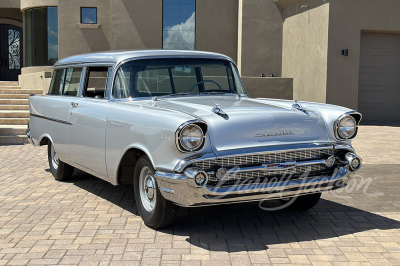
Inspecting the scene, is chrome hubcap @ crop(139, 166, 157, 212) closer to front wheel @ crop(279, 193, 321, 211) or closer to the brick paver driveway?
the brick paver driveway

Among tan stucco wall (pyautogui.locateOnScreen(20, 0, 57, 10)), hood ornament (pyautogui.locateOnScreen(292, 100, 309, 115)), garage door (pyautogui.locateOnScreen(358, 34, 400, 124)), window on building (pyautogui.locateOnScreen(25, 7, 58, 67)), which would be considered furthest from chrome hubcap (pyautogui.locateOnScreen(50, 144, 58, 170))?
tan stucco wall (pyautogui.locateOnScreen(20, 0, 57, 10))

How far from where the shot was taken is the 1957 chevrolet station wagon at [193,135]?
155 inches

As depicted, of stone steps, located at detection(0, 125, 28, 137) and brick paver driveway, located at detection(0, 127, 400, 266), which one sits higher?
stone steps, located at detection(0, 125, 28, 137)

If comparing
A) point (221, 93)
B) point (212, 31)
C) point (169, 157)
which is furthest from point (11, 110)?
point (169, 157)

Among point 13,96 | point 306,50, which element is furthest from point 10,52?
point 306,50

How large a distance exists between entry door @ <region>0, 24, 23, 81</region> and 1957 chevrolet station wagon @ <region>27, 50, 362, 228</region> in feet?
54.8

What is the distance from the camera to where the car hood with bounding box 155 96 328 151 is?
4012 millimetres

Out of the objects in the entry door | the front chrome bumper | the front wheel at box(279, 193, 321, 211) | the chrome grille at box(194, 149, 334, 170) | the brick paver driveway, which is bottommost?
the brick paver driveway

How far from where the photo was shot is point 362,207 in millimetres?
5266

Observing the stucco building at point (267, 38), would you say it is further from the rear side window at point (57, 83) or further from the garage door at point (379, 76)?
the rear side window at point (57, 83)

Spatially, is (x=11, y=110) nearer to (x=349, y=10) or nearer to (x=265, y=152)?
(x=349, y=10)

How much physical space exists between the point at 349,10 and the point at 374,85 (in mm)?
2314

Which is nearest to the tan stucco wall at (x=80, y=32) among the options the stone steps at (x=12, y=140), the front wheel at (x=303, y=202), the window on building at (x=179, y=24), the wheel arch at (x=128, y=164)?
the window on building at (x=179, y=24)

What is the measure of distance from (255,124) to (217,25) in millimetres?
12871
